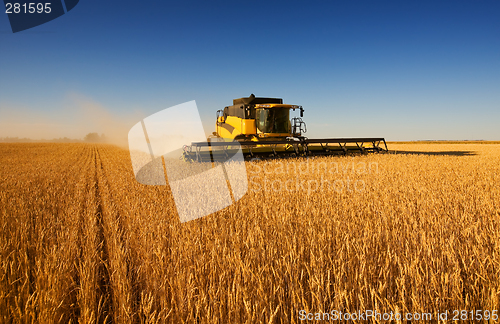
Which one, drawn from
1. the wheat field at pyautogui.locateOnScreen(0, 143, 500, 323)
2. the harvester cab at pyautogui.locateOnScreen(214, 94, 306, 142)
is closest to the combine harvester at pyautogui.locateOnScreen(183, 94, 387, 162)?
the harvester cab at pyautogui.locateOnScreen(214, 94, 306, 142)

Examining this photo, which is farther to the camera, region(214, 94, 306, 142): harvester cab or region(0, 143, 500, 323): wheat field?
region(214, 94, 306, 142): harvester cab

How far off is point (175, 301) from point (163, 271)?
15.5 inches

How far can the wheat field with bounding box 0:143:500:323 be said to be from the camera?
1558 millimetres

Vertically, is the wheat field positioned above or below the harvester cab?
below

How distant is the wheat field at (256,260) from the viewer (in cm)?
156

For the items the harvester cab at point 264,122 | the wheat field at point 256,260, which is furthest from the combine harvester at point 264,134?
the wheat field at point 256,260

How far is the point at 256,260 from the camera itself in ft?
6.95

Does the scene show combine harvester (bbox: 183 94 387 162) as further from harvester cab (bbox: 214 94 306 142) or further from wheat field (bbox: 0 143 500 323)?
wheat field (bbox: 0 143 500 323)

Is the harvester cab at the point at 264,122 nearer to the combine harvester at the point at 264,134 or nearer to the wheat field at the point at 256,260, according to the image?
the combine harvester at the point at 264,134

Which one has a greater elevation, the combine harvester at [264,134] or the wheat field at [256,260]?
the combine harvester at [264,134]

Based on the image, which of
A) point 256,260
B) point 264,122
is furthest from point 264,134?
point 256,260

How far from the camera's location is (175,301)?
1644 millimetres

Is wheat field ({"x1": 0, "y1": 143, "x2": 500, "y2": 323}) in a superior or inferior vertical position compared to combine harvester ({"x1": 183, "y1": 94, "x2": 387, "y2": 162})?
inferior

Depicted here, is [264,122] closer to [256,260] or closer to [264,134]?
[264,134]
